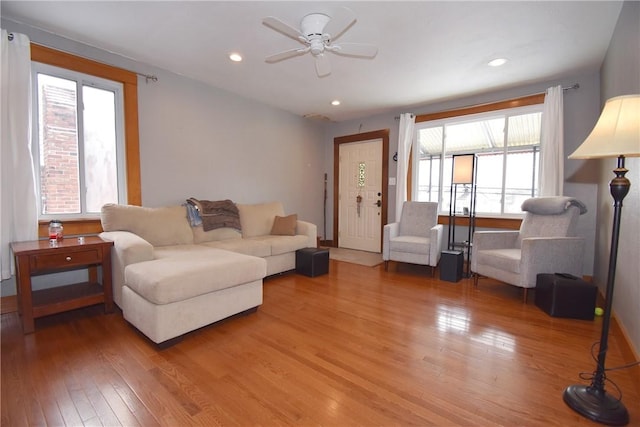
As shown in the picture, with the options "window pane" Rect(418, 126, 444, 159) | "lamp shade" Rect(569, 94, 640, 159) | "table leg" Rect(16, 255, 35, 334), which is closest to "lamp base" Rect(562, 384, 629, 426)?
"lamp shade" Rect(569, 94, 640, 159)

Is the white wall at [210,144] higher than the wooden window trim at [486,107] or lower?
lower

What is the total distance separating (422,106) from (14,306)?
5432mm

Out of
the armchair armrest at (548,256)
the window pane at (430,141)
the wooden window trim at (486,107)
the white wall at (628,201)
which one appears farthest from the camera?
the window pane at (430,141)

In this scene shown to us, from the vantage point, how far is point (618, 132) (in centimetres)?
128

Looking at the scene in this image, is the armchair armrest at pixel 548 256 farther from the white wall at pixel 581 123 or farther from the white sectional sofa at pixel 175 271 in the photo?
the white sectional sofa at pixel 175 271

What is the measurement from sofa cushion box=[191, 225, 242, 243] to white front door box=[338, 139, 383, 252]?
8.03ft

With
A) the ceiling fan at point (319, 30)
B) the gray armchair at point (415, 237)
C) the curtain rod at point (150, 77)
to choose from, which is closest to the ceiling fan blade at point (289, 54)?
the ceiling fan at point (319, 30)

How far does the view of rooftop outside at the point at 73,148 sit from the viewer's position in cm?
265

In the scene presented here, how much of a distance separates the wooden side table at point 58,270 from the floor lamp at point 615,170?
3.30 m

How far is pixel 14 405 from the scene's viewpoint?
139 centimetres

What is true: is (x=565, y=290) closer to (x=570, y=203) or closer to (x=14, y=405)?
(x=570, y=203)

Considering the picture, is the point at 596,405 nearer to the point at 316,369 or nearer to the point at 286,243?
the point at 316,369

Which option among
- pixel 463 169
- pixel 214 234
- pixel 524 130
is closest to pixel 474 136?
pixel 524 130

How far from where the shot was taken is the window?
8.65 ft
